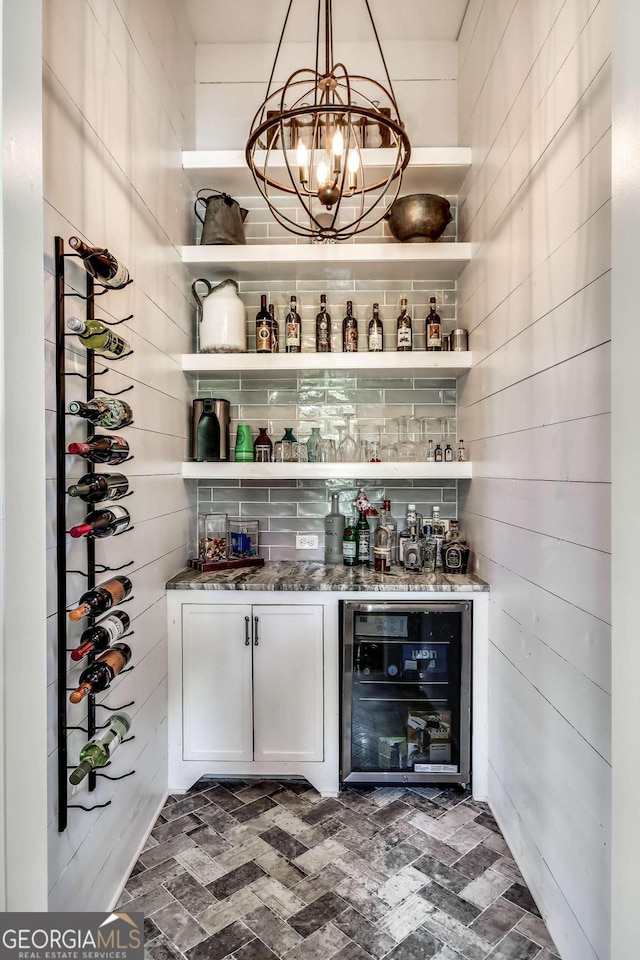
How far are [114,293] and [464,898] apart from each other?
2193mm

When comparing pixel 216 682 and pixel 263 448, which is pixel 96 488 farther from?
pixel 263 448

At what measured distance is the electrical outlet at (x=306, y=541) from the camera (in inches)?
103

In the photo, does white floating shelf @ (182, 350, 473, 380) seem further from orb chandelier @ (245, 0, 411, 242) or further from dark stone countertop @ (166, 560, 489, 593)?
dark stone countertop @ (166, 560, 489, 593)

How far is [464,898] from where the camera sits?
1.52m

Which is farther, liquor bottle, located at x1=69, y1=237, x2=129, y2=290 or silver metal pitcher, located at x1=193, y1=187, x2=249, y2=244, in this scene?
silver metal pitcher, located at x1=193, y1=187, x2=249, y2=244

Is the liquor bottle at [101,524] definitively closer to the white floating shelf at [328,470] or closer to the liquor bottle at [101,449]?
the liquor bottle at [101,449]

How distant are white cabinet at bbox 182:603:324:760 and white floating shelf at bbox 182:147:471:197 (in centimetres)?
205

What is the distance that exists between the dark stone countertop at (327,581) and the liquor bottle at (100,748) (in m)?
0.73

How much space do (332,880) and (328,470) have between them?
1528mm

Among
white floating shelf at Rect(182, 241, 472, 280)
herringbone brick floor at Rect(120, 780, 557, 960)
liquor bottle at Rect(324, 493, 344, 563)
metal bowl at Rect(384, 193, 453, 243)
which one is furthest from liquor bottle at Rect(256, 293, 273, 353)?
herringbone brick floor at Rect(120, 780, 557, 960)

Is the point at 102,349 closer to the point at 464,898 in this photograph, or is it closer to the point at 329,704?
the point at 329,704

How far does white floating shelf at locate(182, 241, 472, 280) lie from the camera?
89.9 inches

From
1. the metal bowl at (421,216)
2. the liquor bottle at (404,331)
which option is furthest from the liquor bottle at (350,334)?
the metal bowl at (421,216)

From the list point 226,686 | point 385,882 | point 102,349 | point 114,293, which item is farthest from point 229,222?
point 385,882
